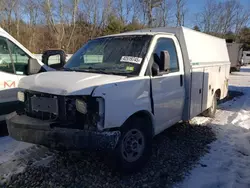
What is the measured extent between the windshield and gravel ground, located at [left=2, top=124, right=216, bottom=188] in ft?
4.30

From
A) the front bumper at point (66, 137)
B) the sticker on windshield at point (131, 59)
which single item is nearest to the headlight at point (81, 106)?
the front bumper at point (66, 137)

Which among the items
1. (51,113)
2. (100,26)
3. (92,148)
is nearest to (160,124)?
(92,148)

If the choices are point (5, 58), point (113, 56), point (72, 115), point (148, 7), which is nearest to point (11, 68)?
point (5, 58)

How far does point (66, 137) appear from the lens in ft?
9.25

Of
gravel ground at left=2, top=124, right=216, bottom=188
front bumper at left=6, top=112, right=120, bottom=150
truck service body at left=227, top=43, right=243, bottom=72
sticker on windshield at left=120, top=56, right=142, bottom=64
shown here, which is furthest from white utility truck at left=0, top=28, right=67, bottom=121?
truck service body at left=227, top=43, right=243, bottom=72

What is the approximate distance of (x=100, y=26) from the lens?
93.4ft

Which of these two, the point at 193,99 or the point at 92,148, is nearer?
the point at 92,148

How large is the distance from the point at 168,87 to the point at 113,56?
1090 mm

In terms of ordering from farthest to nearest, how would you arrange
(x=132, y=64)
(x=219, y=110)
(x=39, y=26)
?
(x=39, y=26) → (x=219, y=110) → (x=132, y=64)

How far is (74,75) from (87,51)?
1168mm

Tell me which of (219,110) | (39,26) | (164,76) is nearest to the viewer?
(164,76)

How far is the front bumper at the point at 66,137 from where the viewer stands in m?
2.79

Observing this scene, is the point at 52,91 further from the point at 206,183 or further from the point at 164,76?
the point at 206,183

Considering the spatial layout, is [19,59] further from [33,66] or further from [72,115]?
[72,115]
